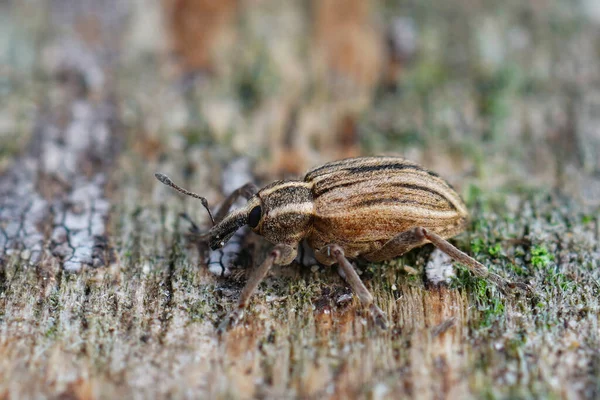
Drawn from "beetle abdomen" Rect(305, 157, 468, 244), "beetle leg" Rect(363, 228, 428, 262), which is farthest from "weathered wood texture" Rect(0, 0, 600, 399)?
"beetle abdomen" Rect(305, 157, 468, 244)

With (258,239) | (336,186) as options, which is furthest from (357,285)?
(258,239)

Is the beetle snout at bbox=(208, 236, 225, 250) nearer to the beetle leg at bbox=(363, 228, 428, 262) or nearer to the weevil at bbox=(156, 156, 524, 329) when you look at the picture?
the weevil at bbox=(156, 156, 524, 329)

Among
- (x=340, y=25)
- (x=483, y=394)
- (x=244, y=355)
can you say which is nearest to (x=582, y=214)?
(x=483, y=394)

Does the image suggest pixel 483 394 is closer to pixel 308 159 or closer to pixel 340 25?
pixel 308 159

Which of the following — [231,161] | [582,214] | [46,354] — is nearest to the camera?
[46,354]

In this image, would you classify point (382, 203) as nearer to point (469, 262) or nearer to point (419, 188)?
point (419, 188)

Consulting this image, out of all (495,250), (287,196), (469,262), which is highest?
(287,196)

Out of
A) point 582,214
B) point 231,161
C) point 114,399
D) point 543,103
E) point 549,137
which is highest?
point 543,103
